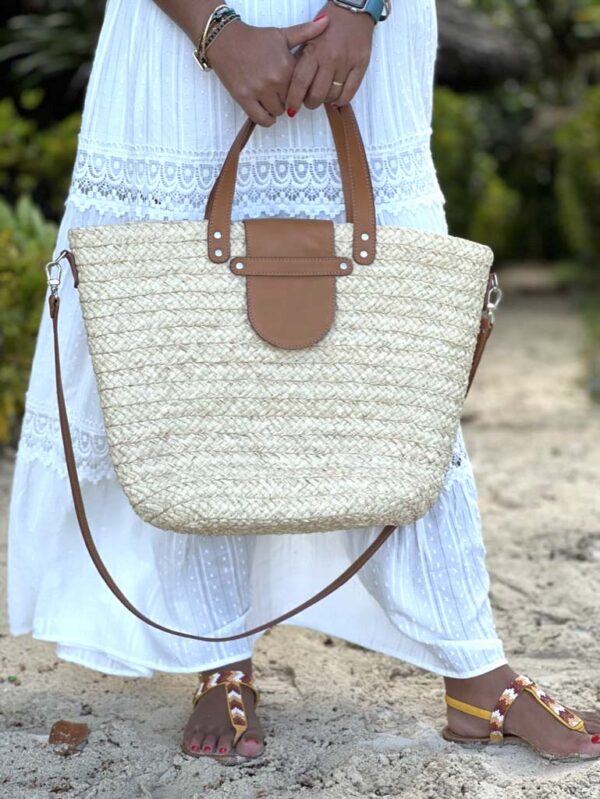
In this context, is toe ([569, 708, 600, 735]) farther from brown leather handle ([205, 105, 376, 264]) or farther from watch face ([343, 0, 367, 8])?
watch face ([343, 0, 367, 8])

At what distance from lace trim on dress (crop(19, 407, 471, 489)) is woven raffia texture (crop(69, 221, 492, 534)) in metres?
0.22

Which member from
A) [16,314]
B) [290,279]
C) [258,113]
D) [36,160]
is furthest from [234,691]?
[36,160]

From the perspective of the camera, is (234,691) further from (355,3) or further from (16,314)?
(16,314)

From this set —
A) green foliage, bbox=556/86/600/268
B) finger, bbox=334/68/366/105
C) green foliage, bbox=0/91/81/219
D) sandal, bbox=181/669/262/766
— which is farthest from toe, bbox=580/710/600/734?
green foliage, bbox=556/86/600/268

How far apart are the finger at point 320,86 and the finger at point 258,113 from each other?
0.23 feet

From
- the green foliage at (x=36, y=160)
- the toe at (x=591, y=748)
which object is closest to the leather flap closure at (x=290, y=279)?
the toe at (x=591, y=748)

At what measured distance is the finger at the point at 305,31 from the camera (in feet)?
A: 5.83

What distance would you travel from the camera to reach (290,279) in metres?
1.82

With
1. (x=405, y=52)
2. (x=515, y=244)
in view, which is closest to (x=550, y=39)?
(x=515, y=244)

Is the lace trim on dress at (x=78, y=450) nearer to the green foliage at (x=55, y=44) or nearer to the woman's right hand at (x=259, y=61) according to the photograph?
the woman's right hand at (x=259, y=61)

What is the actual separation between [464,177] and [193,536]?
275 inches

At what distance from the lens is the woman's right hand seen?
69.9 inches

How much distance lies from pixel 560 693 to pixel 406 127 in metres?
1.13

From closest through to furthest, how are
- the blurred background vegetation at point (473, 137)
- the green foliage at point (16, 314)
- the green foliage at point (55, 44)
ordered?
the green foliage at point (16, 314) → the blurred background vegetation at point (473, 137) → the green foliage at point (55, 44)
